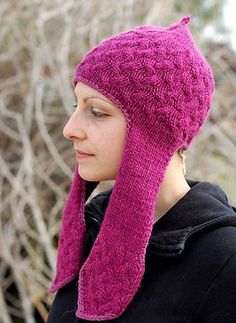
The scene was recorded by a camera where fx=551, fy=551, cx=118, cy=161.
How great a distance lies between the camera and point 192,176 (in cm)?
297

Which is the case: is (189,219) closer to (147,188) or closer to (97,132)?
(147,188)

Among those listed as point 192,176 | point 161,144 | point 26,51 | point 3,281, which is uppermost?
point 161,144

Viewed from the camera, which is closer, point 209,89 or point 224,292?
point 224,292

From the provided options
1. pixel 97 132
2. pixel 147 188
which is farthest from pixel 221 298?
pixel 97 132

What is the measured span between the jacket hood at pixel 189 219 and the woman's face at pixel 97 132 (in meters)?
0.15

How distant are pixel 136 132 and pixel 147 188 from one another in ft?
0.36

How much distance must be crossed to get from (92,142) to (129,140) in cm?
8

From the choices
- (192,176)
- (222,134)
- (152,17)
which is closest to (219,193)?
(192,176)

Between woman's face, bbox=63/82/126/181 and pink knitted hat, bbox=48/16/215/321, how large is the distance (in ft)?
0.07

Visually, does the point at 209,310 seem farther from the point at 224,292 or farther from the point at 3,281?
the point at 3,281

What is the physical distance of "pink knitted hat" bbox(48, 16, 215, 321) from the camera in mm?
1052

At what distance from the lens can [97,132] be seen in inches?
42.8

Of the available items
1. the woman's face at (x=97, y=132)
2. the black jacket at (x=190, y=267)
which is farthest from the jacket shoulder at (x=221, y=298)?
the woman's face at (x=97, y=132)

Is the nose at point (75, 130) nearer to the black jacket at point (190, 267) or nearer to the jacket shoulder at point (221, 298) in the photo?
the black jacket at point (190, 267)
